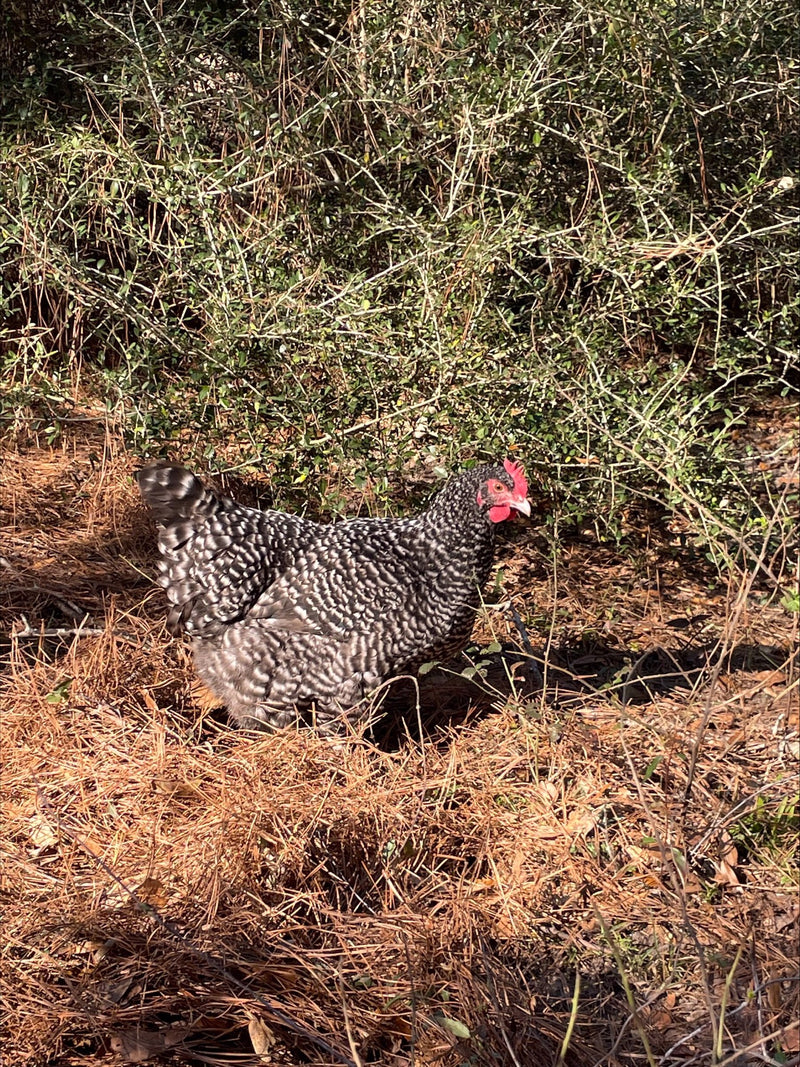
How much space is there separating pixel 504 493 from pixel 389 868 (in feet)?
4.77

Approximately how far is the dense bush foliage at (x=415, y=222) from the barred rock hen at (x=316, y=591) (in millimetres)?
876

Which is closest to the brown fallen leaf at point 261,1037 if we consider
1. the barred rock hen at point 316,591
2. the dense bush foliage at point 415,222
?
the barred rock hen at point 316,591

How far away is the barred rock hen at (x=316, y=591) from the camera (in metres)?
4.02

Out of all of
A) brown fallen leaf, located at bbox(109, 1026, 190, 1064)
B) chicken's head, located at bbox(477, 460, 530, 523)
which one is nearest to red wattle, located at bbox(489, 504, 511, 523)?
chicken's head, located at bbox(477, 460, 530, 523)

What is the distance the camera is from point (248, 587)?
417 centimetres

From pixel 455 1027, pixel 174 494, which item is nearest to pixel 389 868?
pixel 455 1027

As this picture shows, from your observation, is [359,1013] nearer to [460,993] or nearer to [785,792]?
[460,993]

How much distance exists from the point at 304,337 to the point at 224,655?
1754 mm

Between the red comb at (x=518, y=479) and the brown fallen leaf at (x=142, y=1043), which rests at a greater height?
the red comb at (x=518, y=479)

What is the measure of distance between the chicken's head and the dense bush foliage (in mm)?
845

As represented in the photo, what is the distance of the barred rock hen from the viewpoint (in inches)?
Result: 158

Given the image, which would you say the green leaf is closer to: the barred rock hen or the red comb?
the barred rock hen

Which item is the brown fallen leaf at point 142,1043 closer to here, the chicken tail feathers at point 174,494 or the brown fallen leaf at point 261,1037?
the brown fallen leaf at point 261,1037

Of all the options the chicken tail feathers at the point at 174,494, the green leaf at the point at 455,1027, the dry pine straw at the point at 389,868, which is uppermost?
the chicken tail feathers at the point at 174,494
